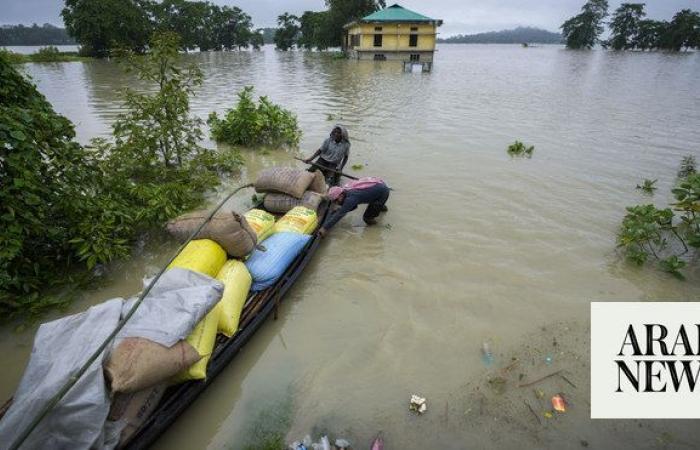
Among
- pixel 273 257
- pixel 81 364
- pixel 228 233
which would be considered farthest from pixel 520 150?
pixel 81 364

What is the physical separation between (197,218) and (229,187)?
11.8 feet

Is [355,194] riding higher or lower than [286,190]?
lower

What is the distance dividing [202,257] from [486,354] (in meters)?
2.71

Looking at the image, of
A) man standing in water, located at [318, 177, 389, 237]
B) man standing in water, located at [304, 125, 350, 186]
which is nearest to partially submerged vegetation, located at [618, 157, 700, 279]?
man standing in water, located at [318, 177, 389, 237]

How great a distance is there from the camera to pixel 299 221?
457 cm

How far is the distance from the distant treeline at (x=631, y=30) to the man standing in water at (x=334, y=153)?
3245 inches

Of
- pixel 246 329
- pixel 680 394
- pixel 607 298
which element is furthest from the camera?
pixel 607 298

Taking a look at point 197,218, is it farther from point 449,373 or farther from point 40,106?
point 449,373

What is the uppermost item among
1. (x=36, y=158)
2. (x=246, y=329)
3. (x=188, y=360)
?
(x=36, y=158)

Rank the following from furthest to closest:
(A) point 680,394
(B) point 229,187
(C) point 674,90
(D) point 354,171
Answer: (C) point 674,90 < (D) point 354,171 < (B) point 229,187 < (A) point 680,394

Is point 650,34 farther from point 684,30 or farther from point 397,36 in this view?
point 397,36

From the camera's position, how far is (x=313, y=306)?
13.5ft

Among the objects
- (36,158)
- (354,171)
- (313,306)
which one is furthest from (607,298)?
(36,158)

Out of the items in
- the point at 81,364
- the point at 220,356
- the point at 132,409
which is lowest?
the point at 220,356
